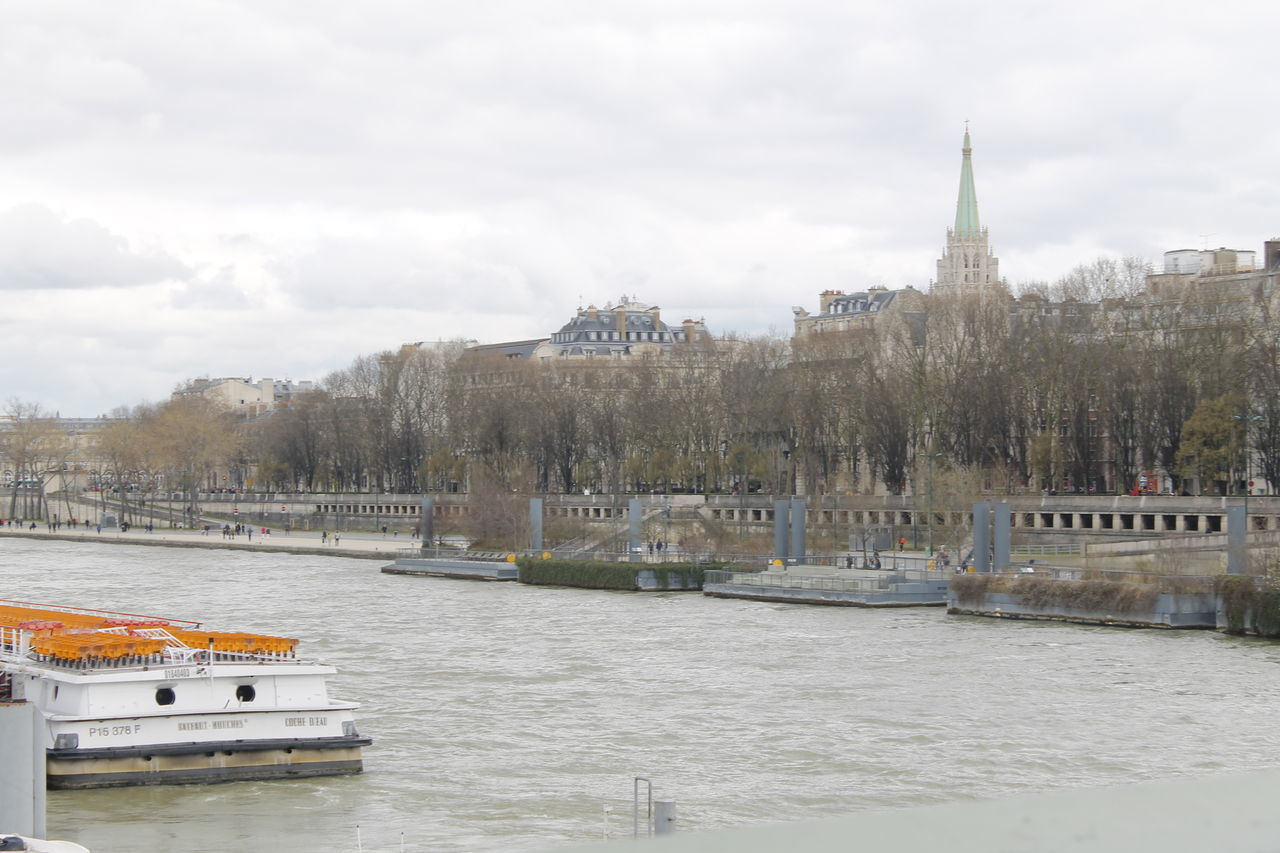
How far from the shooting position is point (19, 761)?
1109cm

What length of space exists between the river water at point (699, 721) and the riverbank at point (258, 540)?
3960 centimetres

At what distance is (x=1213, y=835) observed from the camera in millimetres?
2465

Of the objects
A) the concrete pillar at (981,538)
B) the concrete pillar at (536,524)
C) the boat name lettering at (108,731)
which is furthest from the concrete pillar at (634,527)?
the boat name lettering at (108,731)

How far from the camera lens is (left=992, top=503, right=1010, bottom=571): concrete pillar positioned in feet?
196

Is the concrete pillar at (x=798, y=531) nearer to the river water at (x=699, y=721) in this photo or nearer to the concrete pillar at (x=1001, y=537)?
the concrete pillar at (x=1001, y=537)

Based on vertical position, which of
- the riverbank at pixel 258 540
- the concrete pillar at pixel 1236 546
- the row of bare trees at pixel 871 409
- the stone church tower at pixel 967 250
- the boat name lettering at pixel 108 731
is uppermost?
the stone church tower at pixel 967 250

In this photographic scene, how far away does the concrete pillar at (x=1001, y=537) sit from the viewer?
59.6 meters

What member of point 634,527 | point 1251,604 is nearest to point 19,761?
point 1251,604

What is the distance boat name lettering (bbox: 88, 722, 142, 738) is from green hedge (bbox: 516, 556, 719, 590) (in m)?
42.2

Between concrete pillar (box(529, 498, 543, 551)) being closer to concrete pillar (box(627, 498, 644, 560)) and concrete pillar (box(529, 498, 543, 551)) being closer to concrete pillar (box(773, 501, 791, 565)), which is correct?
concrete pillar (box(627, 498, 644, 560))

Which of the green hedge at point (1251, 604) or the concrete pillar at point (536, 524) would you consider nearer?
the green hedge at point (1251, 604)

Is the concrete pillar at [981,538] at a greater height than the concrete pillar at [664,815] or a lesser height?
greater

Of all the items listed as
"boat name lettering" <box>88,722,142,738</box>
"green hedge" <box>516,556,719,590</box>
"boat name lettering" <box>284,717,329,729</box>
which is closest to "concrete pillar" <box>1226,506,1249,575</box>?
"green hedge" <box>516,556,719,590</box>

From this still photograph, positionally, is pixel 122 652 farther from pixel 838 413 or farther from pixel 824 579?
pixel 838 413
